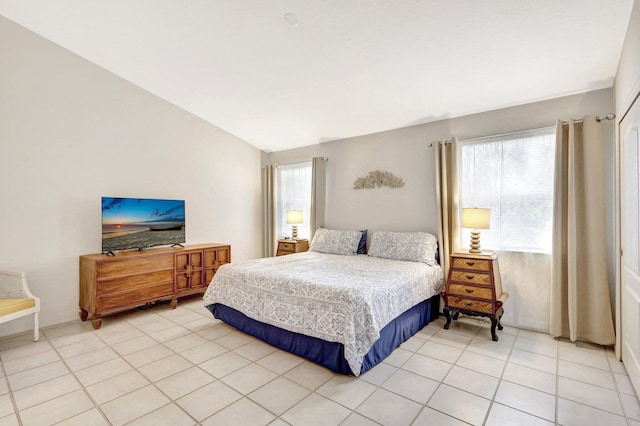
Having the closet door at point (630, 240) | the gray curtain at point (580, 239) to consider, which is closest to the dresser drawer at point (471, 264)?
the gray curtain at point (580, 239)

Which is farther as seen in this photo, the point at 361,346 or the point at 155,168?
the point at 155,168

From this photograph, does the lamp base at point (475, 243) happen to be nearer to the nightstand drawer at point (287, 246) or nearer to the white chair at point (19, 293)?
the nightstand drawer at point (287, 246)

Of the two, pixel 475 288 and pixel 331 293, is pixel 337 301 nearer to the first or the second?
pixel 331 293

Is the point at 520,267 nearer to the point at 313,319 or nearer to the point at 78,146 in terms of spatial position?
the point at 313,319

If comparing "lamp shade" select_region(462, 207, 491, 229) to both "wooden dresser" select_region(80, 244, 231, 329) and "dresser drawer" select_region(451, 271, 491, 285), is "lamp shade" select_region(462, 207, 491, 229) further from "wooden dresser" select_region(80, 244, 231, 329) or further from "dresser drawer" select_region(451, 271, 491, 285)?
"wooden dresser" select_region(80, 244, 231, 329)

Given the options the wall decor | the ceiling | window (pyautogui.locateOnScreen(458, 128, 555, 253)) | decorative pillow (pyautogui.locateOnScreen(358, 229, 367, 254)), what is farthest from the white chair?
window (pyautogui.locateOnScreen(458, 128, 555, 253))

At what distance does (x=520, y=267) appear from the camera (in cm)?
336

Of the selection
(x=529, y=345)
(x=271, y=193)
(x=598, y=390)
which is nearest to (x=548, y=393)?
(x=598, y=390)

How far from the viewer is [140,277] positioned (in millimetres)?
3721

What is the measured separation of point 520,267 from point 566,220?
26.1 inches

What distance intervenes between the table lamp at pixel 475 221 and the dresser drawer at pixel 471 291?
16.9 inches

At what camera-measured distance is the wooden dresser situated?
11.1 ft

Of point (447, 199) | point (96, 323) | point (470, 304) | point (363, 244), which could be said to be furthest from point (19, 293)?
point (447, 199)

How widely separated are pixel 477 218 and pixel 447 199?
0.55m
